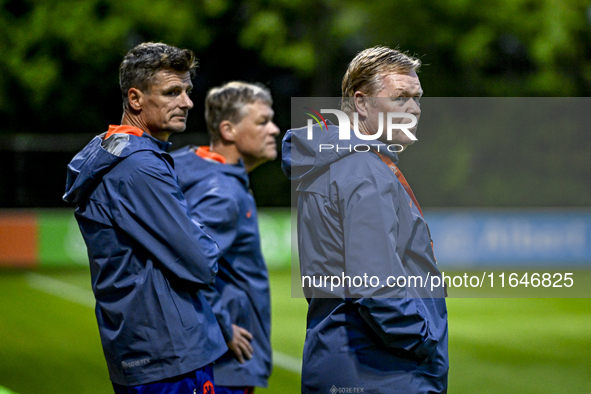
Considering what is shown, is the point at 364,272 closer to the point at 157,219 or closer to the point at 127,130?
the point at 157,219

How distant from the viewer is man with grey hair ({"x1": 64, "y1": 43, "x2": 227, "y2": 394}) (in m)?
2.77

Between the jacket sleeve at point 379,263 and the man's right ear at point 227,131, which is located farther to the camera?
the man's right ear at point 227,131

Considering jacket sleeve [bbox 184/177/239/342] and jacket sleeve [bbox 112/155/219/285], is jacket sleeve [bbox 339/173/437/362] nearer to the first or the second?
jacket sleeve [bbox 112/155/219/285]

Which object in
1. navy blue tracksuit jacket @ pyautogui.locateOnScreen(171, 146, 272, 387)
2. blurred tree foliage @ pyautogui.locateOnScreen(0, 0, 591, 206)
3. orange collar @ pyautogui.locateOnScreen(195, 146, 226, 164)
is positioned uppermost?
blurred tree foliage @ pyautogui.locateOnScreen(0, 0, 591, 206)

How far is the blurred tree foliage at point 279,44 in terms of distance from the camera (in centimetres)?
2217

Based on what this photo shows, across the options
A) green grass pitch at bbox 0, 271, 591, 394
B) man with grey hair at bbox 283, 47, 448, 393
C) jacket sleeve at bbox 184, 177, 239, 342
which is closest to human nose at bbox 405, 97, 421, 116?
man with grey hair at bbox 283, 47, 448, 393

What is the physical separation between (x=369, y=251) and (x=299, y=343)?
20.5ft

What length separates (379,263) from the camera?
2.32 m

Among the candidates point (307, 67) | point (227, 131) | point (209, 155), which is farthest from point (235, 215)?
point (307, 67)

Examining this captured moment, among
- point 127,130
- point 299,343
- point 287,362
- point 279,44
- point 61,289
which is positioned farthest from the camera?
point 279,44

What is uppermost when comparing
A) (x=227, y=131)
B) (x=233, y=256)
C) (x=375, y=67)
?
(x=375, y=67)

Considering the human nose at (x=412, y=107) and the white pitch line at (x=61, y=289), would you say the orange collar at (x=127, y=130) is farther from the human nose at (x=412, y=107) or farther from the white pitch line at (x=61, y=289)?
the white pitch line at (x=61, y=289)

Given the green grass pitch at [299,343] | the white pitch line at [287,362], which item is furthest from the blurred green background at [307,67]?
the white pitch line at [287,362]

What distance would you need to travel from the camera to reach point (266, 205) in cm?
1777
